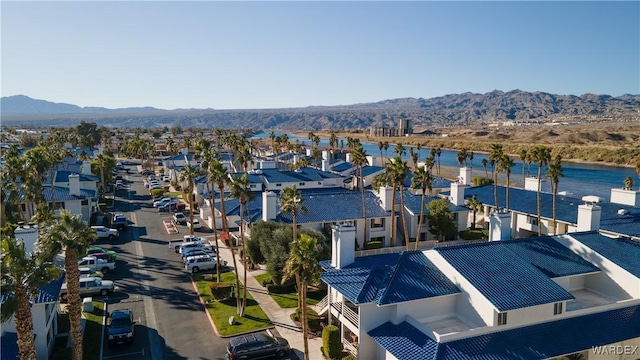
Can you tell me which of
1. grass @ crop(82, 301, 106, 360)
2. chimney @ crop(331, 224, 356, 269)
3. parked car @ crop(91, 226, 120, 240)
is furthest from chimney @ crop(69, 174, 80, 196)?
chimney @ crop(331, 224, 356, 269)

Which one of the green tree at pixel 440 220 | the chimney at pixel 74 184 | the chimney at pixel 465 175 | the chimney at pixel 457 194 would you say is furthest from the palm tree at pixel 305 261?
the chimney at pixel 465 175

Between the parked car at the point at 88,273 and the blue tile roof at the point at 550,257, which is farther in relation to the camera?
the parked car at the point at 88,273

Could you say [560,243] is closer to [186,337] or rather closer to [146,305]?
[186,337]

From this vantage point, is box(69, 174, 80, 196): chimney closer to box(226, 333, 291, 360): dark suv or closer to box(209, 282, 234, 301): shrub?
box(209, 282, 234, 301): shrub

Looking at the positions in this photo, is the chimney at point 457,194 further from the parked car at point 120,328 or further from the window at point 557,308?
the parked car at point 120,328

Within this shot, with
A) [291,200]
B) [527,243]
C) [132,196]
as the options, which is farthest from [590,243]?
[132,196]

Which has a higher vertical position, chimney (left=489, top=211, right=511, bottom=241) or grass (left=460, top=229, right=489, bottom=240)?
chimney (left=489, top=211, right=511, bottom=241)

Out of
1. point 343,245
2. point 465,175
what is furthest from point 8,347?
point 465,175
